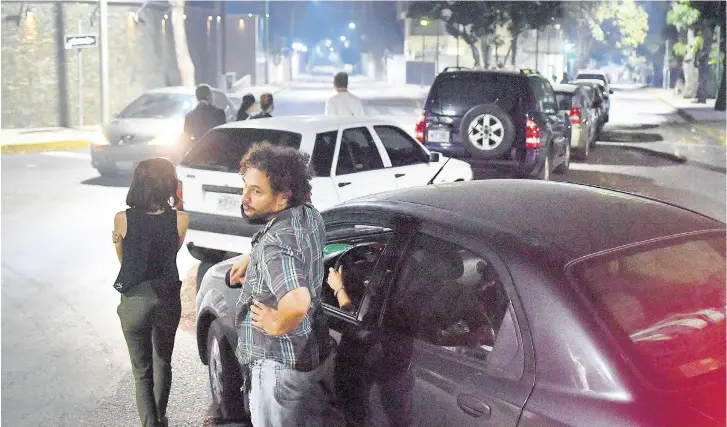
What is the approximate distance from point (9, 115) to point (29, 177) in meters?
10.8

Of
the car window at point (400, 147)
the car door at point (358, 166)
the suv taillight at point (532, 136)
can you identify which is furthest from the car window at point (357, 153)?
the suv taillight at point (532, 136)

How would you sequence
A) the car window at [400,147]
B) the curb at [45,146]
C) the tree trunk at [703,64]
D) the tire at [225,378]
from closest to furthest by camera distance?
1. the tire at [225,378]
2. the car window at [400,147]
3. the curb at [45,146]
4. the tree trunk at [703,64]

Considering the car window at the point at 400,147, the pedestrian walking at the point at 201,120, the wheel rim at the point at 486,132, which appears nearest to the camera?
the car window at the point at 400,147

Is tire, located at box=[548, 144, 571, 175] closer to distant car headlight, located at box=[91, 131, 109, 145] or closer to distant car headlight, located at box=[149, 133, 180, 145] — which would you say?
distant car headlight, located at box=[149, 133, 180, 145]

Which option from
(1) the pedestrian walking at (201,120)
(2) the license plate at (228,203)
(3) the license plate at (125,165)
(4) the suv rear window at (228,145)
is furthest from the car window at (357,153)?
(3) the license plate at (125,165)

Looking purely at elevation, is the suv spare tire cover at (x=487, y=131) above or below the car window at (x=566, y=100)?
below

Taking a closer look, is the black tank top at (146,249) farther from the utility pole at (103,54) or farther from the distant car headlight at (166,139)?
the utility pole at (103,54)

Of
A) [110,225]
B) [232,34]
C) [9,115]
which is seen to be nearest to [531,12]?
[232,34]

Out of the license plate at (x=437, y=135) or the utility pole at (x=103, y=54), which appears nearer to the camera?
the license plate at (x=437, y=135)

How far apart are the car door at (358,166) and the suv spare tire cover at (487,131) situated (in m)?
3.40

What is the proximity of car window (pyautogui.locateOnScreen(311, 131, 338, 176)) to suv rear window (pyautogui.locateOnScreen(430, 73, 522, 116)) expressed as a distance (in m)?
4.86

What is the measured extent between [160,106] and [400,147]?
799 cm

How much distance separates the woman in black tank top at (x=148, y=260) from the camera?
4.29 m

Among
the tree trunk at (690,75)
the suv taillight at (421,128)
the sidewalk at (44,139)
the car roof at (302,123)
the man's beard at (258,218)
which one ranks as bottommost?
the sidewalk at (44,139)
